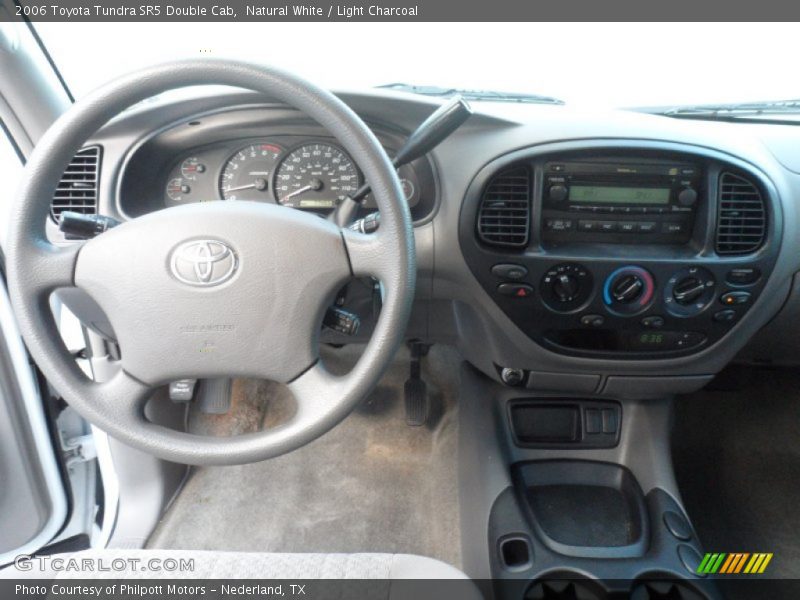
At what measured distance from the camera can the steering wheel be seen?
→ 814 millimetres

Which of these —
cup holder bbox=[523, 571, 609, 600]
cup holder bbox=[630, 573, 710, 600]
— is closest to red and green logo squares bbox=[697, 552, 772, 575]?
cup holder bbox=[630, 573, 710, 600]

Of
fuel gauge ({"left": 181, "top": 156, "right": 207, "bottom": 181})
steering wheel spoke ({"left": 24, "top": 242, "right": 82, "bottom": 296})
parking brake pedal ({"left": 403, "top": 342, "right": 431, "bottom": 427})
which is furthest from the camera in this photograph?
parking brake pedal ({"left": 403, "top": 342, "right": 431, "bottom": 427})

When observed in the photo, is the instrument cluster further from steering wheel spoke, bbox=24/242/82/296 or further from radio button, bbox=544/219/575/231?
steering wheel spoke, bbox=24/242/82/296

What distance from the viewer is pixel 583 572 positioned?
3.92 feet

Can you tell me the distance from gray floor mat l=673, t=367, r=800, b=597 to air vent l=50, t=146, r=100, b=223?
1.80 metres

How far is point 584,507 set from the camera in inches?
54.5

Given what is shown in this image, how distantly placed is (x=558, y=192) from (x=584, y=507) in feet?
2.70

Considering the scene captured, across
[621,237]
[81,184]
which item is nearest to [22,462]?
[81,184]

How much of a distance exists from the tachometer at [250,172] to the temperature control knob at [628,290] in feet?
2.59

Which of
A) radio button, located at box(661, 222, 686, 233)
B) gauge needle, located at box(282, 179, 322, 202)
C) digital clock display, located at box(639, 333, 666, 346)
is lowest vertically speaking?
digital clock display, located at box(639, 333, 666, 346)

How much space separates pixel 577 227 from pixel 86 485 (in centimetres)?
150

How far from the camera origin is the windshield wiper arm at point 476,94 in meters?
1.30

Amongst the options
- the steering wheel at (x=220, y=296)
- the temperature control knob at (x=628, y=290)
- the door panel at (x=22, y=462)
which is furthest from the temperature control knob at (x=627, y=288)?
the door panel at (x=22, y=462)

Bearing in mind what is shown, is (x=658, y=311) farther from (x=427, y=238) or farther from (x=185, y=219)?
(x=185, y=219)
